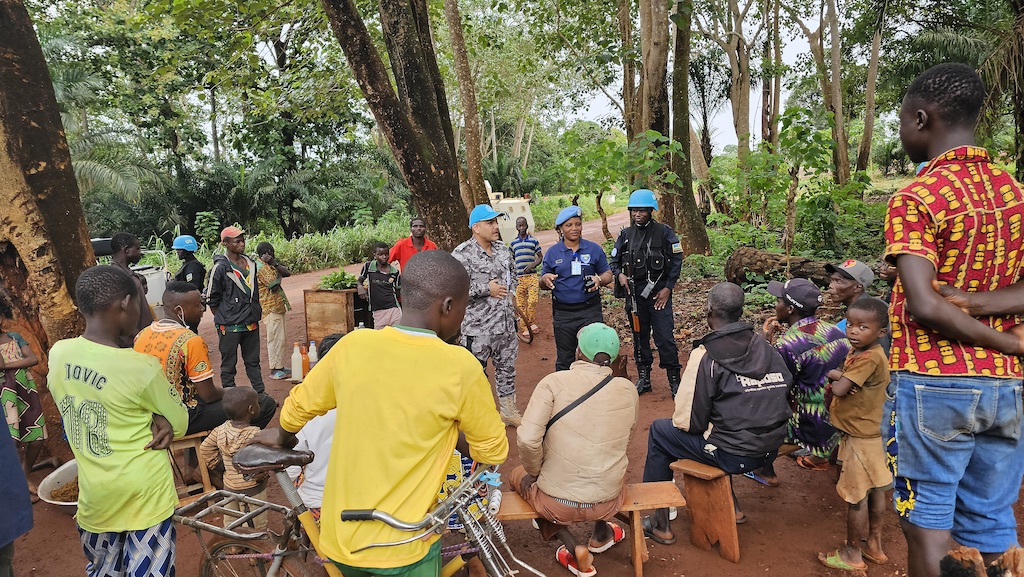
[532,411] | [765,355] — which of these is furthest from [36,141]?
[765,355]

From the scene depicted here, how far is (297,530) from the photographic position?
270 centimetres

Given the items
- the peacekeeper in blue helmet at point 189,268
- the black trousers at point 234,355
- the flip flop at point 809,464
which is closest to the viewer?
the flip flop at point 809,464

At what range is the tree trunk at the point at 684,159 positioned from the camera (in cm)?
1020

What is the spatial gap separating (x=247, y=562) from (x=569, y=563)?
169cm

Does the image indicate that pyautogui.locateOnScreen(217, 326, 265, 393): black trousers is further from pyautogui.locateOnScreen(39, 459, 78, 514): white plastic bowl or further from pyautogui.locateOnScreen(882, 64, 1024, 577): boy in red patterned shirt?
pyautogui.locateOnScreen(882, 64, 1024, 577): boy in red patterned shirt

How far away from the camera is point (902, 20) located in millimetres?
17875

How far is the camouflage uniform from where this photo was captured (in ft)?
17.2

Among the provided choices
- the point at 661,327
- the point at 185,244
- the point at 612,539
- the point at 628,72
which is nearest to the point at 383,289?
the point at 185,244

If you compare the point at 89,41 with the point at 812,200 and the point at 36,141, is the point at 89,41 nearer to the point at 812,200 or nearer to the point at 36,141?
the point at 36,141

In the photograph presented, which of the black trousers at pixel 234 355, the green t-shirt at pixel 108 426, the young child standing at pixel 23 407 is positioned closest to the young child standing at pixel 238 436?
the green t-shirt at pixel 108 426

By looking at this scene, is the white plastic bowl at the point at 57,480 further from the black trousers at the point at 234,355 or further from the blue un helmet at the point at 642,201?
the blue un helmet at the point at 642,201

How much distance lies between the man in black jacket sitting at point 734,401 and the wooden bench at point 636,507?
34 cm

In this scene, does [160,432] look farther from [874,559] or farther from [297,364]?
[297,364]

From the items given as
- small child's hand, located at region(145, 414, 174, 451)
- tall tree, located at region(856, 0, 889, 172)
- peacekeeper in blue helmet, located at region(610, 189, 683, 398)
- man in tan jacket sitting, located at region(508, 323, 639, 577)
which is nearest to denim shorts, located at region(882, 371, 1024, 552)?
man in tan jacket sitting, located at region(508, 323, 639, 577)
